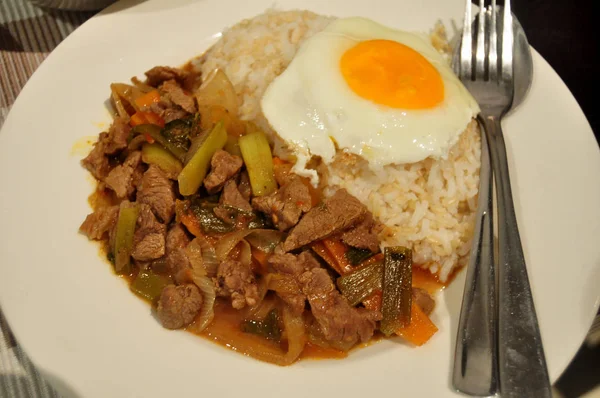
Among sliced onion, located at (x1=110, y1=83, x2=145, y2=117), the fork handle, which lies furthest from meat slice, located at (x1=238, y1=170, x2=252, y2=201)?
the fork handle

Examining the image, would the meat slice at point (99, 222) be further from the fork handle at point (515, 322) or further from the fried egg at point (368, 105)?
the fork handle at point (515, 322)

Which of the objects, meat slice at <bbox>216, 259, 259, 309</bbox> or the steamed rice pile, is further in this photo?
the steamed rice pile

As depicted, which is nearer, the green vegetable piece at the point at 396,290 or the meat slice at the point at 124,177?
the green vegetable piece at the point at 396,290

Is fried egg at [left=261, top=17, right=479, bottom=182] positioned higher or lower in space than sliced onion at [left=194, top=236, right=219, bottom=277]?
higher

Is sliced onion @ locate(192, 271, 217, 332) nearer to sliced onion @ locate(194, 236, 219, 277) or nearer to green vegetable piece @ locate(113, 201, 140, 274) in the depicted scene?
sliced onion @ locate(194, 236, 219, 277)

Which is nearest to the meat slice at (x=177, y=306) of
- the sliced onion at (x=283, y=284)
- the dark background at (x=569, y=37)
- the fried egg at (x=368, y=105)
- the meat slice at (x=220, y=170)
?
the sliced onion at (x=283, y=284)

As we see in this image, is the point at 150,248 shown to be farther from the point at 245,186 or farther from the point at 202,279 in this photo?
the point at 245,186
